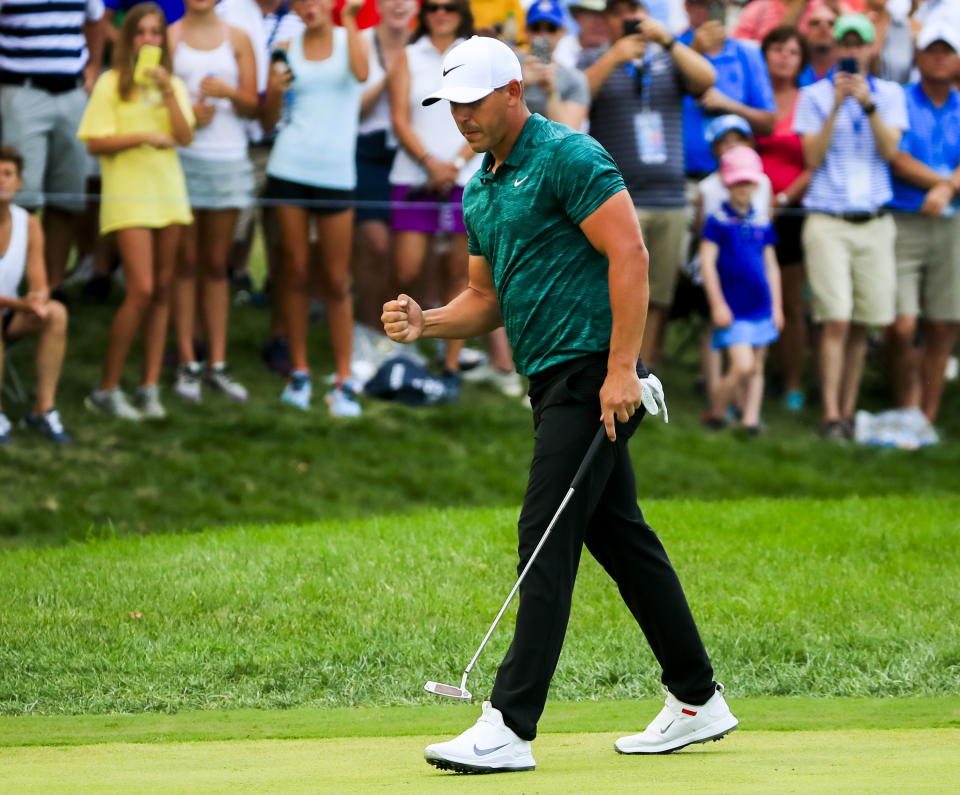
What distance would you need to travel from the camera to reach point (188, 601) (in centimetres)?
802

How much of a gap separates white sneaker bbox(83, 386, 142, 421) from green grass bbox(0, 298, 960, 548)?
12cm

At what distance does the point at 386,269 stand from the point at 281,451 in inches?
74.6

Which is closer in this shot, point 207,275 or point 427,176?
point 207,275

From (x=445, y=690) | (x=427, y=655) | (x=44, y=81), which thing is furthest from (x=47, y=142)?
(x=445, y=690)

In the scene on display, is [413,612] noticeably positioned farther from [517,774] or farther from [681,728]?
[517,774]

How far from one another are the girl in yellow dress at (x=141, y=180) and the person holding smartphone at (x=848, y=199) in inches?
187

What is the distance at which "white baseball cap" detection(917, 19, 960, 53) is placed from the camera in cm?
1266

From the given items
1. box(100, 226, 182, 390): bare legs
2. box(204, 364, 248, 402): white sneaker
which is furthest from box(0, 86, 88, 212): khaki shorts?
box(204, 364, 248, 402): white sneaker

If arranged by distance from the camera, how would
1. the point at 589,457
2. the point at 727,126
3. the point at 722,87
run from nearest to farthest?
1. the point at 589,457
2. the point at 727,126
3. the point at 722,87

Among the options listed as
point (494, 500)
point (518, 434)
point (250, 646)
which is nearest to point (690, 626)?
point (250, 646)

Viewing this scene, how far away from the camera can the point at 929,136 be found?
12.8 meters

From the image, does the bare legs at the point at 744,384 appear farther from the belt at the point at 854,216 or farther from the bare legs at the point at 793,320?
the belt at the point at 854,216

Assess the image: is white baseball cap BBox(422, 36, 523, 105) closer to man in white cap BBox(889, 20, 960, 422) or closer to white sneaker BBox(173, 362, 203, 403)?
white sneaker BBox(173, 362, 203, 403)

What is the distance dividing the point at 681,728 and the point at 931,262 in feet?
27.5
